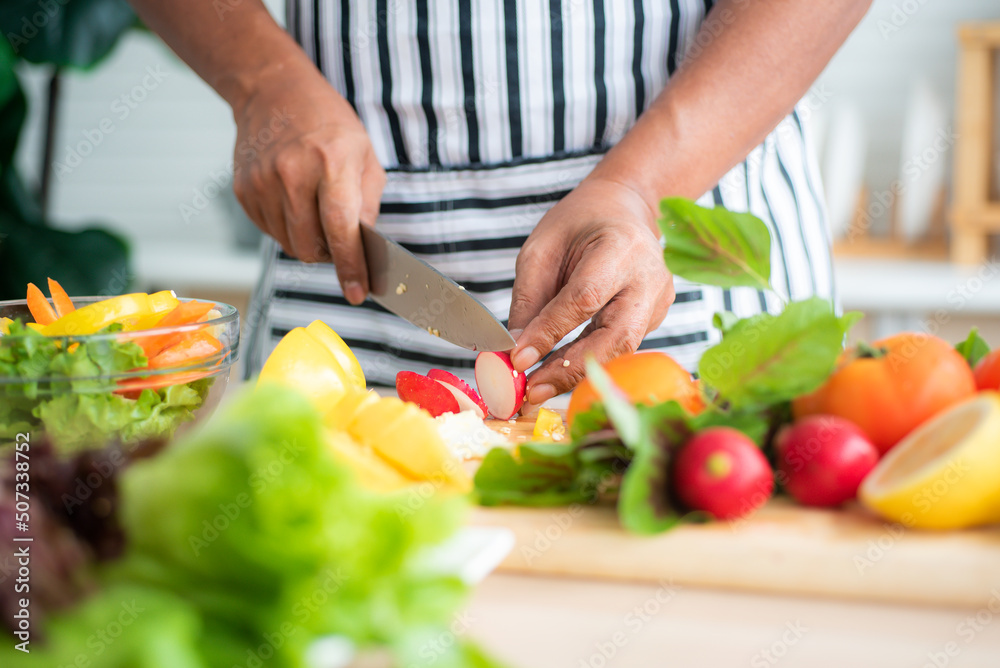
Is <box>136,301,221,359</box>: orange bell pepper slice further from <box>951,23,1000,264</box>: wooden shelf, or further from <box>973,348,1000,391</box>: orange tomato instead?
<box>951,23,1000,264</box>: wooden shelf

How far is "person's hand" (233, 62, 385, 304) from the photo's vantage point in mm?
944

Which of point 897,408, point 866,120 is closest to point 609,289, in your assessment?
point 897,408

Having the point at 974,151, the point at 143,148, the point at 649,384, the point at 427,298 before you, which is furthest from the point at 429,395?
the point at 143,148

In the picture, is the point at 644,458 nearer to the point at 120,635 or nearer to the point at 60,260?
the point at 120,635

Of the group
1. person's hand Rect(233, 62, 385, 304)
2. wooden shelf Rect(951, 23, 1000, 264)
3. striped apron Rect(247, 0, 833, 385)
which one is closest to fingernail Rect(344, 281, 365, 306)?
person's hand Rect(233, 62, 385, 304)

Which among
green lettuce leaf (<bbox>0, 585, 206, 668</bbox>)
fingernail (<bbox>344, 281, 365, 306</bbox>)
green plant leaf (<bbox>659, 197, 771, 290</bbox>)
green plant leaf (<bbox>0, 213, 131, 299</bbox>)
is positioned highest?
green plant leaf (<bbox>659, 197, 771, 290</bbox>)

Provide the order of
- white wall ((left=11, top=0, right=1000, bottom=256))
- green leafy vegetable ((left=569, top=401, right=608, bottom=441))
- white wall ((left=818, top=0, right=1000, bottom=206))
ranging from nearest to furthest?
green leafy vegetable ((left=569, top=401, right=608, bottom=441)) < white wall ((left=818, top=0, right=1000, bottom=206)) < white wall ((left=11, top=0, right=1000, bottom=256))

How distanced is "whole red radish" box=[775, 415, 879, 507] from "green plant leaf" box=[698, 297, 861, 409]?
0.03m

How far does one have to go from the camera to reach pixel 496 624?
462 mm

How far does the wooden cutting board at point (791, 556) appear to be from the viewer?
1.47 ft

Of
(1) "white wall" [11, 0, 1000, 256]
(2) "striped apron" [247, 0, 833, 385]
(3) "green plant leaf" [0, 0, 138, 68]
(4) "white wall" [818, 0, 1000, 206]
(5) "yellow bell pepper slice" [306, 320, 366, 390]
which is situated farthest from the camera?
(1) "white wall" [11, 0, 1000, 256]

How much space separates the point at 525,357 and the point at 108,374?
13.2 inches

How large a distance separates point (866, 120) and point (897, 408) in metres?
2.23

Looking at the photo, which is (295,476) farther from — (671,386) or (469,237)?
(469,237)
